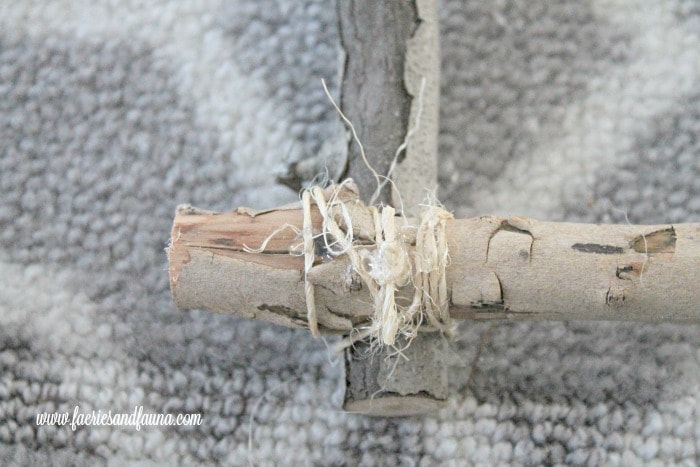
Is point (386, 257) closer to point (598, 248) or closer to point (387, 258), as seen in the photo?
point (387, 258)

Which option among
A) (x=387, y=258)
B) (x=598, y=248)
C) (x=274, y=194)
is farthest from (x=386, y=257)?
(x=274, y=194)

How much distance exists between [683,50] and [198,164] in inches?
18.4

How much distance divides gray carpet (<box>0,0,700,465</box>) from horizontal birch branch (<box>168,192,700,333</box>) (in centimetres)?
16

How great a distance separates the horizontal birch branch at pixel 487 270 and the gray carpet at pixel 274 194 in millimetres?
161

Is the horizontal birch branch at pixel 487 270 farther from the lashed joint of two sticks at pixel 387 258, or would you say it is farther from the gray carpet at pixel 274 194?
the gray carpet at pixel 274 194

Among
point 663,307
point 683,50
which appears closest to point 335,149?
point 663,307

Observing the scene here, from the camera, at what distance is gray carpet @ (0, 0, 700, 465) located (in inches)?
26.5

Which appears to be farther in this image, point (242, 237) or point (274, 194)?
point (274, 194)

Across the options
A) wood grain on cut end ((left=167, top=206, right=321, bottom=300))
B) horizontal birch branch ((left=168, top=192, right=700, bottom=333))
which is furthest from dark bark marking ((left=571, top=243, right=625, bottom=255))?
wood grain on cut end ((left=167, top=206, right=321, bottom=300))

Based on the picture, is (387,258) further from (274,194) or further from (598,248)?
(274,194)

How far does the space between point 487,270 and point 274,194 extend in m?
0.29

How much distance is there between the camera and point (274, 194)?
72cm

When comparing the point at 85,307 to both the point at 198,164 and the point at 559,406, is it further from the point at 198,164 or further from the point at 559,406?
the point at 559,406

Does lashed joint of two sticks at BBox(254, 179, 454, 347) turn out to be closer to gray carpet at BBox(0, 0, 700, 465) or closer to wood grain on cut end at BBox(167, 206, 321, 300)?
wood grain on cut end at BBox(167, 206, 321, 300)
